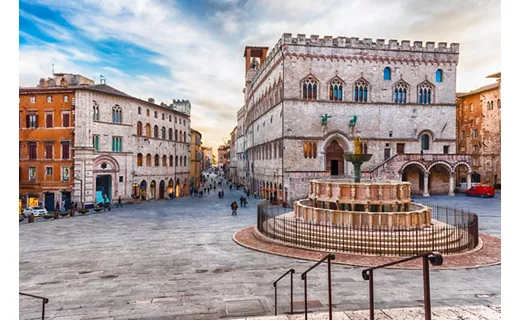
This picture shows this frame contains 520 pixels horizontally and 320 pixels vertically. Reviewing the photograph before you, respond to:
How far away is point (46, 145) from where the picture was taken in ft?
101

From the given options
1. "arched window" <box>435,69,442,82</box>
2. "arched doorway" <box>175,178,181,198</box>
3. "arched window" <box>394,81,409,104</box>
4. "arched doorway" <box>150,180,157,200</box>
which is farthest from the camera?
"arched doorway" <box>175,178,181,198</box>

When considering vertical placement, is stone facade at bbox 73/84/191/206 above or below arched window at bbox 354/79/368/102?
below

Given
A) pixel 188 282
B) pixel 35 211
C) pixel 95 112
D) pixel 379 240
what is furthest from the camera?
pixel 95 112

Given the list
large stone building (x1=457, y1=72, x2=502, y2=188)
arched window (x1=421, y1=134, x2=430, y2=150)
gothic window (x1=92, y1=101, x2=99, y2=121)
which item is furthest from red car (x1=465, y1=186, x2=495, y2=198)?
gothic window (x1=92, y1=101, x2=99, y2=121)

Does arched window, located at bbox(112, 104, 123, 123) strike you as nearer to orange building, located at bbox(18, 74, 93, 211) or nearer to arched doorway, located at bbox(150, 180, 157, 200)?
orange building, located at bbox(18, 74, 93, 211)

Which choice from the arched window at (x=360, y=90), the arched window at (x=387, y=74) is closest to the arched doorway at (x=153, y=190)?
the arched window at (x=360, y=90)

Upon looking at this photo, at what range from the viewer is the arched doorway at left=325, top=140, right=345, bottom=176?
32125 mm

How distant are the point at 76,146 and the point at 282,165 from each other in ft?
67.0

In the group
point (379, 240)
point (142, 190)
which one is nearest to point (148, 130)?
point (142, 190)

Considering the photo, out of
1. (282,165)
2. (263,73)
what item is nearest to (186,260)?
(282,165)

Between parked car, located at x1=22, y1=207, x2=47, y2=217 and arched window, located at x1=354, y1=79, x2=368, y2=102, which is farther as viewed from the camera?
arched window, located at x1=354, y1=79, x2=368, y2=102

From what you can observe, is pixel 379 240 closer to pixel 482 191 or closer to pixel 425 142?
pixel 425 142

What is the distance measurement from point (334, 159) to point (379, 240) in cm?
2104

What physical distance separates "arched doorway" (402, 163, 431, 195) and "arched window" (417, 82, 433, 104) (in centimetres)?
726
